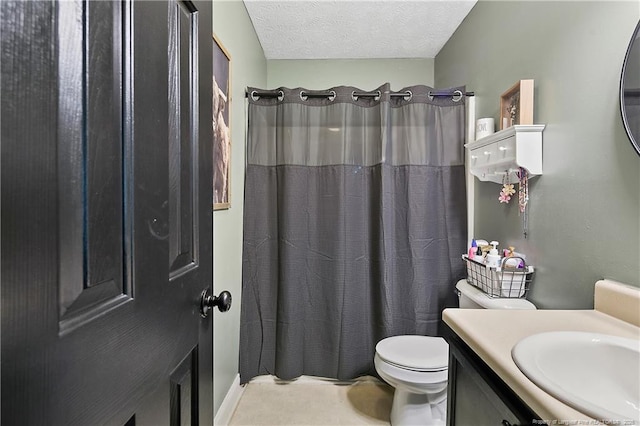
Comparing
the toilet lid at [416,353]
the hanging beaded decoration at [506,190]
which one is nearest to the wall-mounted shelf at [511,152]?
the hanging beaded decoration at [506,190]

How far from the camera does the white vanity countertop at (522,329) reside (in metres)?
0.58

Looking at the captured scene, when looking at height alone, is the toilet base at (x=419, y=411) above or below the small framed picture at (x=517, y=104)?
below

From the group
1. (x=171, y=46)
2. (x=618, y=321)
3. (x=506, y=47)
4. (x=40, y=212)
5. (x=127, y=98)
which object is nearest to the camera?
(x=40, y=212)

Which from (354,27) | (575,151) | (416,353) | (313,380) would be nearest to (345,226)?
(416,353)

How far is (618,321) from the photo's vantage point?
91 cm

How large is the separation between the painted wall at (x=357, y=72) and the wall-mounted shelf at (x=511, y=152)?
50.9 inches

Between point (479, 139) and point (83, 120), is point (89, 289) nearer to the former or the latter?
point (83, 120)

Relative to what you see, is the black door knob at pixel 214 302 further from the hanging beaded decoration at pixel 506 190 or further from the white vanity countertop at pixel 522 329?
the hanging beaded decoration at pixel 506 190

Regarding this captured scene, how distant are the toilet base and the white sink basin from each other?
40.8 inches

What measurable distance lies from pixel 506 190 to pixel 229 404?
1854mm

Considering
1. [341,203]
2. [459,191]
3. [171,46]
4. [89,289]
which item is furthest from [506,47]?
[89,289]

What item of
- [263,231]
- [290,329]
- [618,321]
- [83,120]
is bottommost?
[290,329]

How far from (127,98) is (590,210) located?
4.45ft

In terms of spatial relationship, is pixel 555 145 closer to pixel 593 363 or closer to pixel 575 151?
pixel 575 151
